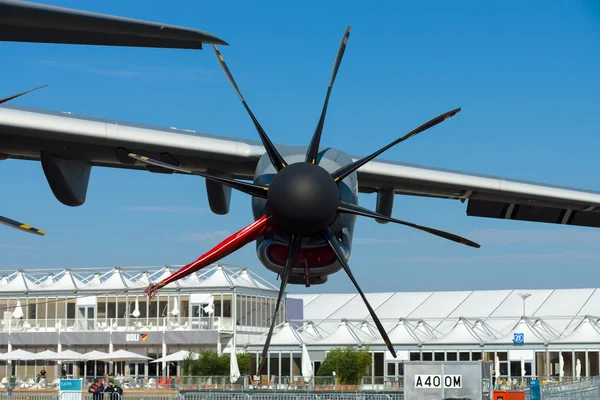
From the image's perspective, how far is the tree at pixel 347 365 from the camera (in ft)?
193

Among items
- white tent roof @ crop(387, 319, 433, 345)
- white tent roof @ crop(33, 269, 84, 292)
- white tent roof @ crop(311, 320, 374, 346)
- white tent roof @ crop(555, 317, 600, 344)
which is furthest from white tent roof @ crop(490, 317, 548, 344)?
white tent roof @ crop(33, 269, 84, 292)

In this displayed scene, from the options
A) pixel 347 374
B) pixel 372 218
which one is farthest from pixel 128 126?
pixel 347 374

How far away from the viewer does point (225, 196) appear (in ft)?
43.9

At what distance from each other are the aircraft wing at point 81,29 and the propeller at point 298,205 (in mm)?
6021

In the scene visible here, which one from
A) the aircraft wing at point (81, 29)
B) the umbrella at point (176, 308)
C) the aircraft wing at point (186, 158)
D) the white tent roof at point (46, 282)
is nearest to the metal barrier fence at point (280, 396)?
the aircraft wing at point (186, 158)

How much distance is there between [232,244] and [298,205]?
4.01 ft

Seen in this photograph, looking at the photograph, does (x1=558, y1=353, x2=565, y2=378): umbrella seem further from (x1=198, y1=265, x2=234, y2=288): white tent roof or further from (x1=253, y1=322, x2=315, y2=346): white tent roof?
(x1=198, y1=265, x2=234, y2=288): white tent roof

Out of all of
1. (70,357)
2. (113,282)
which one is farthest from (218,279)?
(70,357)

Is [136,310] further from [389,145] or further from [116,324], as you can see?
[389,145]

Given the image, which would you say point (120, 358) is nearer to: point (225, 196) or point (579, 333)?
point (579, 333)

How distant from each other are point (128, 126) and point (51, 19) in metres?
7.68

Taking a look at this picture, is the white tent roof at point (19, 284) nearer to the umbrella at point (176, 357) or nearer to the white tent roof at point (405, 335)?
the umbrella at point (176, 357)

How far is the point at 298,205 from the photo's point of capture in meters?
10.4

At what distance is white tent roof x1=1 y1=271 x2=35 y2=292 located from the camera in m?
73.6
